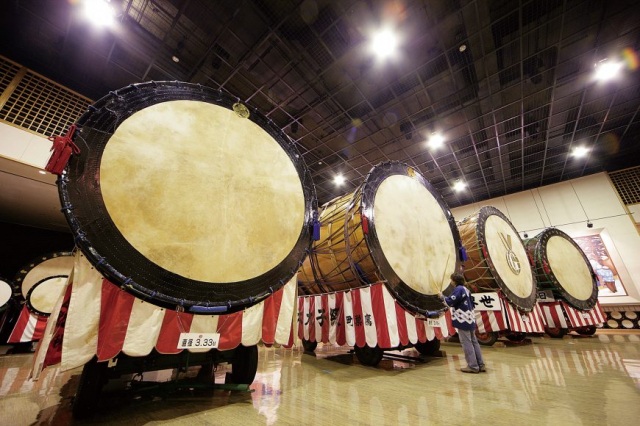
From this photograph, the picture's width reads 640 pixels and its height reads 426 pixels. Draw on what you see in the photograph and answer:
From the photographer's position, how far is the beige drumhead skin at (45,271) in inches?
258

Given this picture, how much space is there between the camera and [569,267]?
6434 millimetres

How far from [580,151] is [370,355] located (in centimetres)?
1230

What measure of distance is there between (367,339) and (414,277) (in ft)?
3.51

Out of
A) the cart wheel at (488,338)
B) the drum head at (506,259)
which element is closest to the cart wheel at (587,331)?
the drum head at (506,259)

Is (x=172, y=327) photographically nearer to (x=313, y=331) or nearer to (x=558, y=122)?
(x=313, y=331)

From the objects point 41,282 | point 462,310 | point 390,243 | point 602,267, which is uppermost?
point 602,267

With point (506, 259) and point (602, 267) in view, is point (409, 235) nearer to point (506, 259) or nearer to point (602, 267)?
point (506, 259)

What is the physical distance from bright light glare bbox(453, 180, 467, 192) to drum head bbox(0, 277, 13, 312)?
16.0 metres

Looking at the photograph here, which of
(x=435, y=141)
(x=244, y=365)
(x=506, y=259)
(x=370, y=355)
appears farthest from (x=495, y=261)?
(x=435, y=141)

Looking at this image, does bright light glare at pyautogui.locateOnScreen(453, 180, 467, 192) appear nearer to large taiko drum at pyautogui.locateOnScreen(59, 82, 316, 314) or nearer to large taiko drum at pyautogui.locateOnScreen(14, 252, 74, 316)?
large taiko drum at pyautogui.locateOnScreen(59, 82, 316, 314)

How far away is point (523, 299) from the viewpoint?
472 centimetres

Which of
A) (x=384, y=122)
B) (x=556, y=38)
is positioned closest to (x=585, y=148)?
(x=556, y=38)

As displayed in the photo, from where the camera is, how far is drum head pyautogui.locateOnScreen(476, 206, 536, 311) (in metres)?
4.59

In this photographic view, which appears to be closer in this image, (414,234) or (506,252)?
(414,234)
